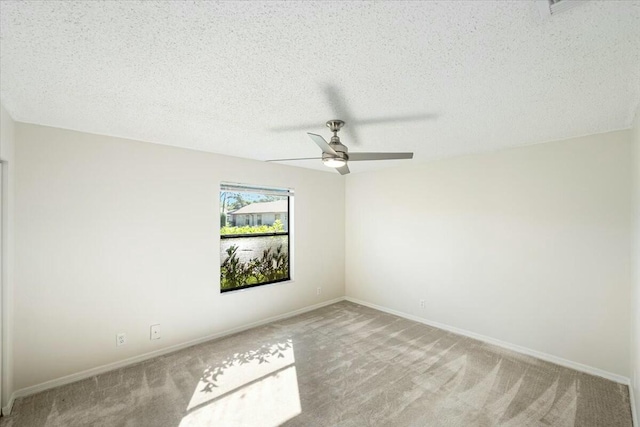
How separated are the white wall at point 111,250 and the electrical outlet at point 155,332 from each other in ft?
0.16

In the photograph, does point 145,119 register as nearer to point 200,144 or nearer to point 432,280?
point 200,144

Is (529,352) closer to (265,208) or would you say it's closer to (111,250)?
(265,208)

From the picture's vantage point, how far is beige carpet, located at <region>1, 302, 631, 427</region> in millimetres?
2098

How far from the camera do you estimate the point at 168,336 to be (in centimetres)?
315

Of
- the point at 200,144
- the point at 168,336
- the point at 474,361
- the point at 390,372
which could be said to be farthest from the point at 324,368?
the point at 200,144

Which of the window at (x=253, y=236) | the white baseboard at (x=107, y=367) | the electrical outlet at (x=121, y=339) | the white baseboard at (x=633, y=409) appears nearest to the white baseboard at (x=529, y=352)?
the white baseboard at (x=633, y=409)

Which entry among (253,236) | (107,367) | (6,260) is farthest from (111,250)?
(253,236)

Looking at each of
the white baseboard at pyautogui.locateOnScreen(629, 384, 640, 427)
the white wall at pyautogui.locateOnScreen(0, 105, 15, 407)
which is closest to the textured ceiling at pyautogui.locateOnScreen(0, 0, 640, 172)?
the white wall at pyautogui.locateOnScreen(0, 105, 15, 407)

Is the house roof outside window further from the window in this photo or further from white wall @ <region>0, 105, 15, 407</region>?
white wall @ <region>0, 105, 15, 407</region>

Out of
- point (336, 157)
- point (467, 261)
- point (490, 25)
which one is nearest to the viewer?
point (490, 25)

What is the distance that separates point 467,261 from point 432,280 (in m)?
0.57

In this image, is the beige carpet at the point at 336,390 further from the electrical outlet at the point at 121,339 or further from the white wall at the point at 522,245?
the white wall at the point at 522,245

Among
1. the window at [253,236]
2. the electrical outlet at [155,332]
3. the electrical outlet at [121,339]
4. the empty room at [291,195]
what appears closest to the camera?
the empty room at [291,195]

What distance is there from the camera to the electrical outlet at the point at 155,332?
119 inches
